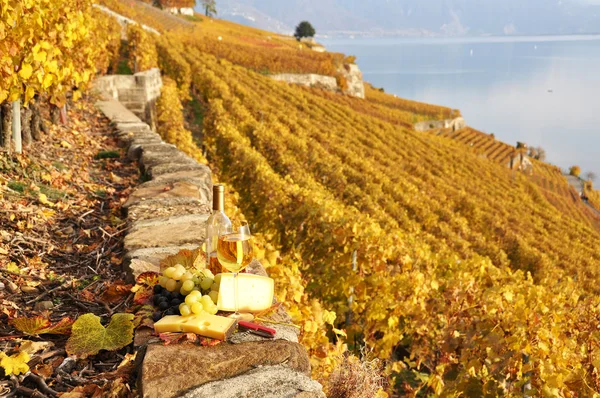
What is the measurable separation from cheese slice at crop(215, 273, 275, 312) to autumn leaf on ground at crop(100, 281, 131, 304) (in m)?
0.59

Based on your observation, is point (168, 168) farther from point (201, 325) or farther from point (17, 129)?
point (201, 325)

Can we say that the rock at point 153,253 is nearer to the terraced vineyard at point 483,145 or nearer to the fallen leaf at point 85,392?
the fallen leaf at point 85,392

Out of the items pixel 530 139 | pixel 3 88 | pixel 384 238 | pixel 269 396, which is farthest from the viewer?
pixel 530 139

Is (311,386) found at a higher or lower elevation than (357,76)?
lower

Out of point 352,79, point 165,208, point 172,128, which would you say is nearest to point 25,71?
point 165,208

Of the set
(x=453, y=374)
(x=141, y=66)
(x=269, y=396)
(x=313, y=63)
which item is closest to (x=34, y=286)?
(x=269, y=396)

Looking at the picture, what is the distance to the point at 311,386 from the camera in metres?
1.87

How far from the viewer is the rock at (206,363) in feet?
5.86

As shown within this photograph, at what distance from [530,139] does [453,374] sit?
124276 mm

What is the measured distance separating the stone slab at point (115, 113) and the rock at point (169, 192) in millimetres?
4248

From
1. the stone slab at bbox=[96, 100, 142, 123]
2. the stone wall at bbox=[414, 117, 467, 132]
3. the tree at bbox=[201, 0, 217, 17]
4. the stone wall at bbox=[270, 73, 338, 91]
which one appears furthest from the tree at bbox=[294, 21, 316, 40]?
the stone slab at bbox=[96, 100, 142, 123]

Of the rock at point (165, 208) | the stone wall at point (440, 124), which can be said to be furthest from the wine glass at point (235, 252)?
the stone wall at point (440, 124)

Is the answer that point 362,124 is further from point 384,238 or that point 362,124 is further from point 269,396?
point 269,396

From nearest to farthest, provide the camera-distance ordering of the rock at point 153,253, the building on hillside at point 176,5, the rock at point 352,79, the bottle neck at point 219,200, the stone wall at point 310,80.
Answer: the bottle neck at point 219,200
the rock at point 153,253
the stone wall at point 310,80
the rock at point 352,79
the building on hillside at point 176,5
